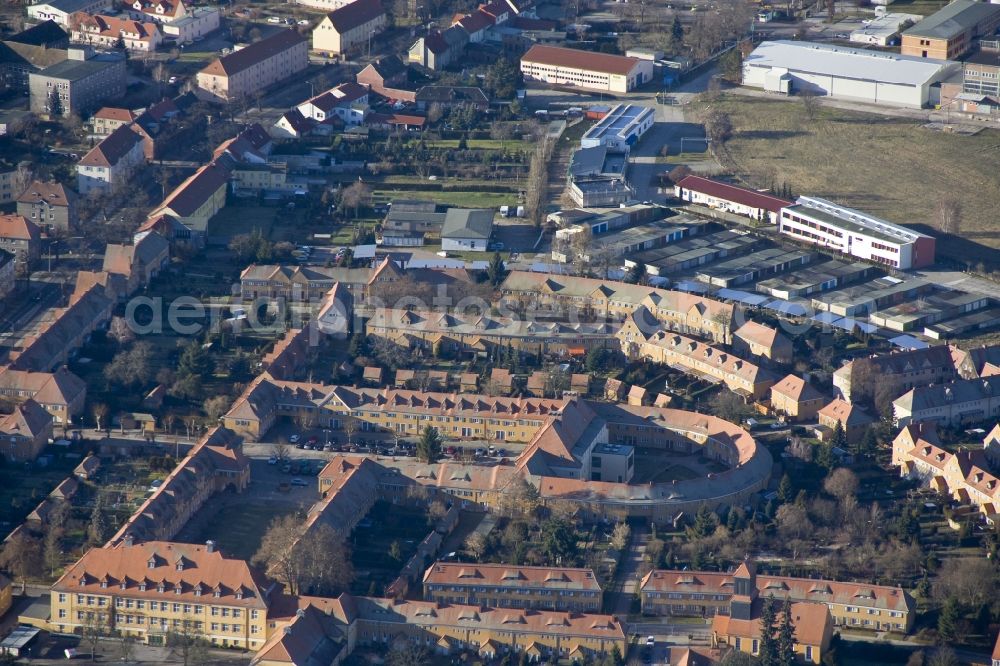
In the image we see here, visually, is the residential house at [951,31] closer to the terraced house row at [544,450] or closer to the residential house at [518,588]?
the terraced house row at [544,450]

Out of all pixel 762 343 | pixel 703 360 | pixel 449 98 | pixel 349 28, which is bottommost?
pixel 703 360

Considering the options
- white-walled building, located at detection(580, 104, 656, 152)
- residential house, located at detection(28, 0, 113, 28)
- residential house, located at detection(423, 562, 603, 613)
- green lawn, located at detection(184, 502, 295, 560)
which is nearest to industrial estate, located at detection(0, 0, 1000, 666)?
residential house, located at detection(423, 562, 603, 613)

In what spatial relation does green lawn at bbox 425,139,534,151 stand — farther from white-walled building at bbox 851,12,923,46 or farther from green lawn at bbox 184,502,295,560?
green lawn at bbox 184,502,295,560

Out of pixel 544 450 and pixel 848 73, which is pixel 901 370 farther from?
pixel 848 73

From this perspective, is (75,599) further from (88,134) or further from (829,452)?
(88,134)

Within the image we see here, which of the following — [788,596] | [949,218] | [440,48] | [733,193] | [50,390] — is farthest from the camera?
[440,48]

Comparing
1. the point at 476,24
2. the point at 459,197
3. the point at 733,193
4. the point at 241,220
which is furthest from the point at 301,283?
the point at 476,24

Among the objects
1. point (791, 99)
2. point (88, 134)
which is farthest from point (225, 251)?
point (791, 99)
